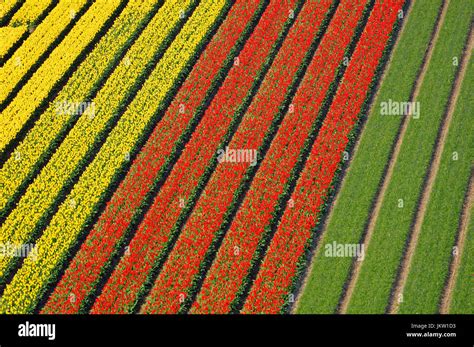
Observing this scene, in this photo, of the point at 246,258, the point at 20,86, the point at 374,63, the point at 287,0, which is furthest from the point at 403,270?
the point at 20,86

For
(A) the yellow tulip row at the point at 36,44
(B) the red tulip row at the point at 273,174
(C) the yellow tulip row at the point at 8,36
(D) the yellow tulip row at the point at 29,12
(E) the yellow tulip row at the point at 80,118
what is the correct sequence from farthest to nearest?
(D) the yellow tulip row at the point at 29,12, (C) the yellow tulip row at the point at 8,36, (A) the yellow tulip row at the point at 36,44, (E) the yellow tulip row at the point at 80,118, (B) the red tulip row at the point at 273,174

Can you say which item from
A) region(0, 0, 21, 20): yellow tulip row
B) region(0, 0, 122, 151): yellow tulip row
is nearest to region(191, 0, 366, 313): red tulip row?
region(0, 0, 122, 151): yellow tulip row

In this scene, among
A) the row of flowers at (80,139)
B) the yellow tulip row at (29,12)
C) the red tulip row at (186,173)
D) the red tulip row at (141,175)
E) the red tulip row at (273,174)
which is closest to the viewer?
the red tulip row at (273,174)

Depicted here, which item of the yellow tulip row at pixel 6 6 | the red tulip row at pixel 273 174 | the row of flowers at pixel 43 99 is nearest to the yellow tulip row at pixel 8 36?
the yellow tulip row at pixel 6 6

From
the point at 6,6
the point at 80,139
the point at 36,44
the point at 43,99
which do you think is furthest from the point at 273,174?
the point at 6,6

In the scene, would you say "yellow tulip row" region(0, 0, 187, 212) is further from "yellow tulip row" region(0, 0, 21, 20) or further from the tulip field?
"yellow tulip row" region(0, 0, 21, 20)

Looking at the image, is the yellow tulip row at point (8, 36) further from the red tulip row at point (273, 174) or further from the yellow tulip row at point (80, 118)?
the red tulip row at point (273, 174)
